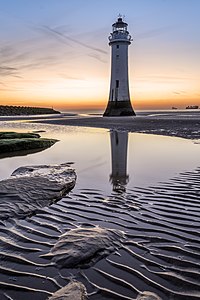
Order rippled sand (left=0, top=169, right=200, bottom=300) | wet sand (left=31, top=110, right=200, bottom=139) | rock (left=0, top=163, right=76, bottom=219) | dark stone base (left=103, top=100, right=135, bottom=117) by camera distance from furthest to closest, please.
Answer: dark stone base (left=103, top=100, right=135, bottom=117) < wet sand (left=31, top=110, right=200, bottom=139) < rock (left=0, top=163, right=76, bottom=219) < rippled sand (left=0, top=169, right=200, bottom=300)

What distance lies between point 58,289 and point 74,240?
104 centimetres

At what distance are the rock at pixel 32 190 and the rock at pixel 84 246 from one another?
1.41 m

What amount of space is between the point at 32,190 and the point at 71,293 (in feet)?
12.2

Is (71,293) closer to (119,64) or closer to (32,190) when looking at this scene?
(32,190)

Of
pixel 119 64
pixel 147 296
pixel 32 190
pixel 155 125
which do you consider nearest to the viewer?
pixel 147 296

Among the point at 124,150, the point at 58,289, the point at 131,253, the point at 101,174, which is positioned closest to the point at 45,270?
the point at 58,289

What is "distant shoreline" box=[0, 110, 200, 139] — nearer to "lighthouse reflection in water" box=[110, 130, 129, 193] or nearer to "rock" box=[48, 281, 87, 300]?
"lighthouse reflection in water" box=[110, 130, 129, 193]

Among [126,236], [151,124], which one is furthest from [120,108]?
[126,236]

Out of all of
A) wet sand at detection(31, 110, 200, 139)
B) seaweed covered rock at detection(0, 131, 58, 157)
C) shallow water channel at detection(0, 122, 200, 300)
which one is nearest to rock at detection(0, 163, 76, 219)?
shallow water channel at detection(0, 122, 200, 300)

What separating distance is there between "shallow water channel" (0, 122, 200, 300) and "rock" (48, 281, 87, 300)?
3.3 inches

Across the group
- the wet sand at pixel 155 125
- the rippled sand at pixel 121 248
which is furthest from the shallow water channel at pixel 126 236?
the wet sand at pixel 155 125

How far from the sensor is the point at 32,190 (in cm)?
645

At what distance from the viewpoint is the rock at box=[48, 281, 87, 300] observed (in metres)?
2.88

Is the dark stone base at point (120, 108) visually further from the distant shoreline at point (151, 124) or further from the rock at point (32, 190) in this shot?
the rock at point (32, 190)
